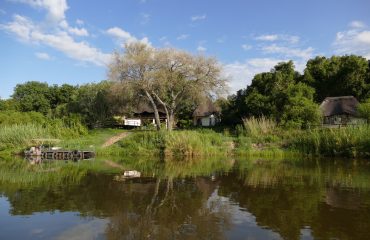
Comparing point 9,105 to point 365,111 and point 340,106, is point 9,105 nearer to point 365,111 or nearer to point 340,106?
point 340,106

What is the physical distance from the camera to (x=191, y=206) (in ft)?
40.2

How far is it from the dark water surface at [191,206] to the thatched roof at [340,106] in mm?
23136

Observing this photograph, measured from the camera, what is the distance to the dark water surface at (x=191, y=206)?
368 inches

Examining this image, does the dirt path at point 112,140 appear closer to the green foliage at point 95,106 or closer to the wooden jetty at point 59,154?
the wooden jetty at point 59,154

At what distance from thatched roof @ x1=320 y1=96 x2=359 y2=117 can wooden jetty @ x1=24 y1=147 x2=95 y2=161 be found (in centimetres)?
2552

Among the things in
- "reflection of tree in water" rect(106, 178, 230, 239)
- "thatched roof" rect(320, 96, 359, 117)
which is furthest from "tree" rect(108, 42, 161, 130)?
"reflection of tree in water" rect(106, 178, 230, 239)

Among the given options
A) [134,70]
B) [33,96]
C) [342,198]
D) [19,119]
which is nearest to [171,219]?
[342,198]

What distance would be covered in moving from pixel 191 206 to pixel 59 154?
2180 centimetres

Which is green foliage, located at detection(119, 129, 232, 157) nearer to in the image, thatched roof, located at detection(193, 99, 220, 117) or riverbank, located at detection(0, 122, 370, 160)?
riverbank, located at detection(0, 122, 370, 160)

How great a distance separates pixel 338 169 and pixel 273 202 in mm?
10477

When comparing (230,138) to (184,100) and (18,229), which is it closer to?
(184,100)

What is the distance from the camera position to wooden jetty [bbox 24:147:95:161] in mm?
30828

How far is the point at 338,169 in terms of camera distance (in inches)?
845

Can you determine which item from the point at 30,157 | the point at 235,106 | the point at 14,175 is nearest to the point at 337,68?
the point at 235,106
